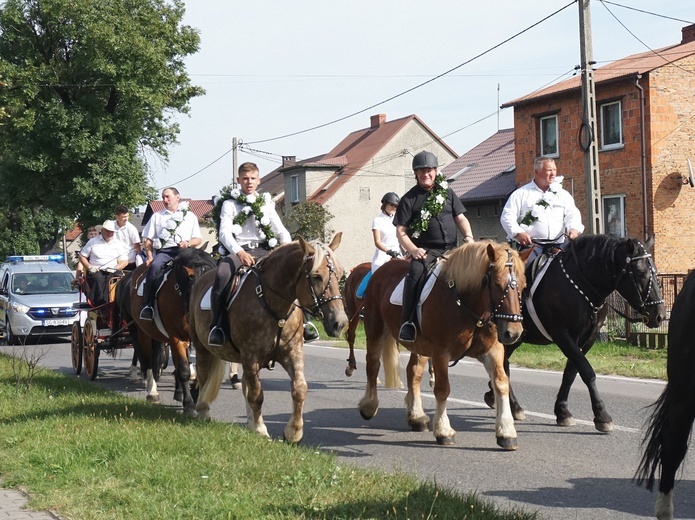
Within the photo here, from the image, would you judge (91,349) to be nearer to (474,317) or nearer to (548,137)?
(474,317)

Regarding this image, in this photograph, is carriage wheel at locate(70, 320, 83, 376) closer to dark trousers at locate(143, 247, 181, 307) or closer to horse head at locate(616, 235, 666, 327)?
dark trousers at locate(143, 247, 181, 307)

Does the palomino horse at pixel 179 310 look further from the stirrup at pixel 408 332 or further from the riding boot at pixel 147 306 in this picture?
the stirrup at pixel 408 332

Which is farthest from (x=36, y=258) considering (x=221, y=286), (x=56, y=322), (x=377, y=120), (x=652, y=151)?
(x=377, y=120)

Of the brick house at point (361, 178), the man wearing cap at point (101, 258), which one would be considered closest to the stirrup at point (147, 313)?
the man wearing cap at point (101, 258)

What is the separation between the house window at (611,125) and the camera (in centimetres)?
3250

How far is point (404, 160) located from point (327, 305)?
52079 millimetres

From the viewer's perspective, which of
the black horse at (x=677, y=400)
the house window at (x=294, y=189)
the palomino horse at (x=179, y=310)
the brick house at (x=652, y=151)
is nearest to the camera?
the black horse at (x=677, y=400)

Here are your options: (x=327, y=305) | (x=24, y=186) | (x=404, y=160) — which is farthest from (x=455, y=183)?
(x=327, y=305)

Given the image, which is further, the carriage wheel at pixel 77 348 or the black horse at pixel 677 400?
the carriage wheel at pixel 77 348

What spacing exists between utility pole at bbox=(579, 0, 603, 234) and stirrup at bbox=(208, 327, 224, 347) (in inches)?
435

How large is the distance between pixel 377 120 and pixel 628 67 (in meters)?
32.5

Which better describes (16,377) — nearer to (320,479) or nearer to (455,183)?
(320,479)

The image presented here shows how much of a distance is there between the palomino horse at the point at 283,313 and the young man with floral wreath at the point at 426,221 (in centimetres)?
104

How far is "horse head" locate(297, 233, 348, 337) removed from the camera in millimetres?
8164
